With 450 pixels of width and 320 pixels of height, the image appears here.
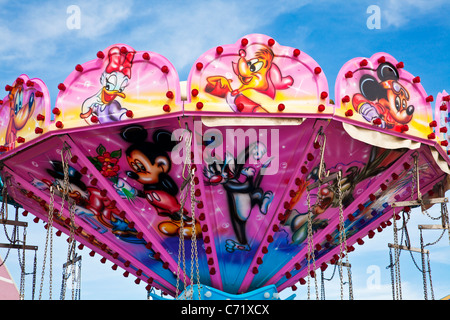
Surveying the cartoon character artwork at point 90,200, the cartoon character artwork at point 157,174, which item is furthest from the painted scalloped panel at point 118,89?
the cartoon character artwork at point 90,200

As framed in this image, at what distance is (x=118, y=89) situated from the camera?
905 cm

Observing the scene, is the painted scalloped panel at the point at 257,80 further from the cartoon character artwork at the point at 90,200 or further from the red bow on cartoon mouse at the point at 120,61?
the cartoon character artwork at the point at 90,200

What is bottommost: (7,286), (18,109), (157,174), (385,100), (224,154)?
(7,286)

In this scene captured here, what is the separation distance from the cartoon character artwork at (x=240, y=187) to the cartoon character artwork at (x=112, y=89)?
65.9 inches

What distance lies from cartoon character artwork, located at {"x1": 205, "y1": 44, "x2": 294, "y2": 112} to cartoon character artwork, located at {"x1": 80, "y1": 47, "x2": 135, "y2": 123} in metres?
1.27

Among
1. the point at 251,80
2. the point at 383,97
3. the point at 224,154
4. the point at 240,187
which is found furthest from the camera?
the point at 240,187

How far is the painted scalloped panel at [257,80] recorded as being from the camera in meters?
8.66

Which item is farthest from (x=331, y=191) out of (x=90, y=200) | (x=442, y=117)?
(x=90, y=200)

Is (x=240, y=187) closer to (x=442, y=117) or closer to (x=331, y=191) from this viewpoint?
(x=331, y=191)

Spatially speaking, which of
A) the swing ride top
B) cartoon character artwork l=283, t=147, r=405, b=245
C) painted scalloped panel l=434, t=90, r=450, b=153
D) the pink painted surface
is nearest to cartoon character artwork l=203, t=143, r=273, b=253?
the swing ride top

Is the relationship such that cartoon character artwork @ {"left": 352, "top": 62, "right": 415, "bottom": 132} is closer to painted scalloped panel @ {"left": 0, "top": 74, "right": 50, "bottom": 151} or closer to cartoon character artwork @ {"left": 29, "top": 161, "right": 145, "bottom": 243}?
cartoon character artwork @ {"left": 29, "top": 161, "right": 145, "bottom": 243}

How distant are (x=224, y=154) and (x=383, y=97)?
8.64ft

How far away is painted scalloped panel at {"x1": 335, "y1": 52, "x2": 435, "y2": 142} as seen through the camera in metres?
9.22

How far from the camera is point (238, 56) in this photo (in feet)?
29.4
